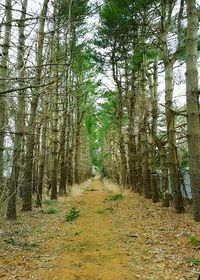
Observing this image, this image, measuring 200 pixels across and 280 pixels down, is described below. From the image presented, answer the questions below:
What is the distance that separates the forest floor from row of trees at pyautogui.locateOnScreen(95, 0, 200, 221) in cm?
121

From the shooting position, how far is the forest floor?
6094 mm

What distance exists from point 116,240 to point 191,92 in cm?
431

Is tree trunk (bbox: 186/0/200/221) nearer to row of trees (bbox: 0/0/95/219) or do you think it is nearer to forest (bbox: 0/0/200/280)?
forest (bbox: 0/0/200/280)

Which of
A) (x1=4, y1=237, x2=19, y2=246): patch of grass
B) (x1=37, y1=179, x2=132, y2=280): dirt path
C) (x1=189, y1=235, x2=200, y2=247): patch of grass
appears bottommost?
(x1=37, y1=179, x2=132, y2=280): dirt path

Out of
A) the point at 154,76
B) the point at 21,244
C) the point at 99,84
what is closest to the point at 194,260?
the point at 21,244

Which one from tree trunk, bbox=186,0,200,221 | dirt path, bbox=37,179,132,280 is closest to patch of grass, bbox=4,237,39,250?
dirt path, bbox=37,179,132,280

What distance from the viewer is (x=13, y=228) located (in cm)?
928

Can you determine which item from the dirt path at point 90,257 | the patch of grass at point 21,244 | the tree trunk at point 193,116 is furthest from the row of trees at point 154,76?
the patch of grass at point 21,244

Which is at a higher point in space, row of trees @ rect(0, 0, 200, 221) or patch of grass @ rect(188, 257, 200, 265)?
row of trees @ rect(0, 0, 200, 221)

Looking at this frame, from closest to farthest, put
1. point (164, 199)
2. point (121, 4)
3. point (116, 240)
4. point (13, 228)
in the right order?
point (116, 240) → point (13, 228) → point (164, 199) → point (121, 4)

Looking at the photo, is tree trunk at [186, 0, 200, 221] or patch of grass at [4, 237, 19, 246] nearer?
patch of grass at [4, 237, 19, 246]

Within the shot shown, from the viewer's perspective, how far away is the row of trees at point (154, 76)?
360 inches

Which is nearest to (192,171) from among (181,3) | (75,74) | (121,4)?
(181,3)

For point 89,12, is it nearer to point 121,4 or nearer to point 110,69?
point 121,4
